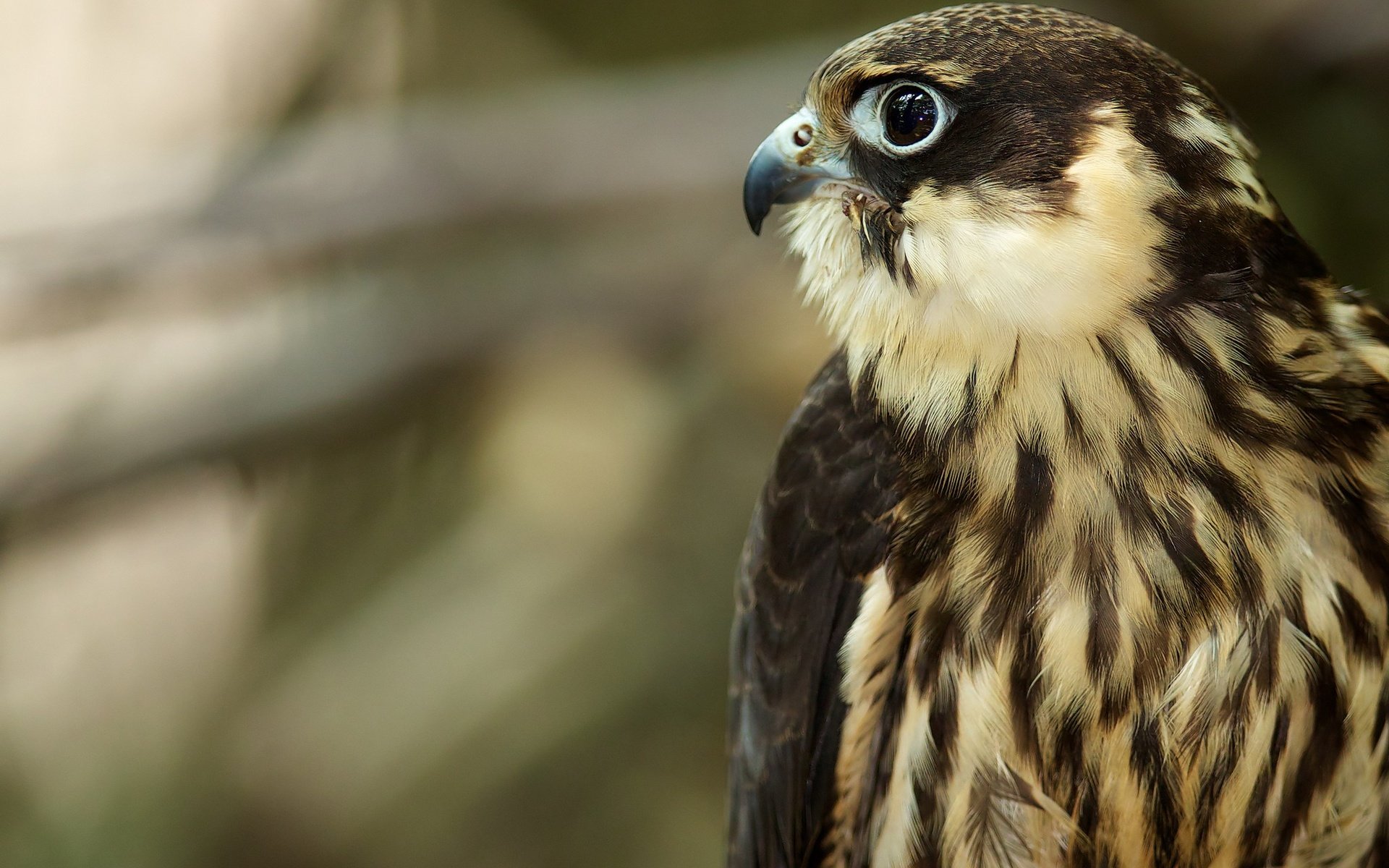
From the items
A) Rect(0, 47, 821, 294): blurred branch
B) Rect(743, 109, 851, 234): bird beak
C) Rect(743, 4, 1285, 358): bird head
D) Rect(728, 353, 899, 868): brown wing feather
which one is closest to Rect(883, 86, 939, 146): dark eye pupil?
Rect(743, 4, 1285, 358): bird head

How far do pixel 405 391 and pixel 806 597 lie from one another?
97.9 inches

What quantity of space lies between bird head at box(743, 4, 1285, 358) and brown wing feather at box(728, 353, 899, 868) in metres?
0.22

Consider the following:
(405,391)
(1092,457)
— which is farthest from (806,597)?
(405,391)

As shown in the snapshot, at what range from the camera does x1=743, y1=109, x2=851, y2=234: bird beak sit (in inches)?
78.8

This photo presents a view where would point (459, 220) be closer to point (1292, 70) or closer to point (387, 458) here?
point (387, 458)

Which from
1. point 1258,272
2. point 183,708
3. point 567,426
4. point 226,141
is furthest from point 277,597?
point 1258,272

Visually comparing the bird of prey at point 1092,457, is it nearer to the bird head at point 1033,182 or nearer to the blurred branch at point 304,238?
the bird head at point 1033,182

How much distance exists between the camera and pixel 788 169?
80.4 inches

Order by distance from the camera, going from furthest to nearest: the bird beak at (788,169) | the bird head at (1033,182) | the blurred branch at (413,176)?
the blurred branch at (413,176) → the bird beak at (788,169) → the bird head at (1033,182)

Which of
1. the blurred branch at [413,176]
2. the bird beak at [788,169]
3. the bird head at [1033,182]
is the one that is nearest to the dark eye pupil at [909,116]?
the bird head at [1033,182]

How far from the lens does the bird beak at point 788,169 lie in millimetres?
2002

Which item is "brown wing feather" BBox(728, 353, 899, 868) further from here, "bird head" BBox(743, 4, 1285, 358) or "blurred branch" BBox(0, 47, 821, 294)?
"blurred branch" BBox(0, 47, 821, 294)

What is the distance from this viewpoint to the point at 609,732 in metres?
5.43

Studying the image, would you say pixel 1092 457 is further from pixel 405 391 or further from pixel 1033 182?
pixel 405 391
